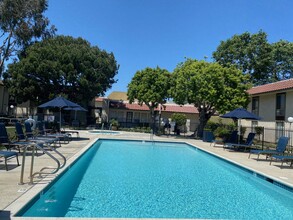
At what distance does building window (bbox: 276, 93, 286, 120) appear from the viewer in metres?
25.5

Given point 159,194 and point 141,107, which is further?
point 141,107

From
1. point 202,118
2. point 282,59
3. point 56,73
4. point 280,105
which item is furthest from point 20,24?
point 282,59

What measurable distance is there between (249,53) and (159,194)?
36.7 metres

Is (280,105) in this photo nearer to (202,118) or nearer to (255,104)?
(255,104)

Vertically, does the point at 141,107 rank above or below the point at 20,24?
below

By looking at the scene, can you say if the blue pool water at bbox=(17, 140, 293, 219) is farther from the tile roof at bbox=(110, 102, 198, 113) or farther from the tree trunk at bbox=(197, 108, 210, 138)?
the tile roof at bbox=(110, 102, 198, 113)

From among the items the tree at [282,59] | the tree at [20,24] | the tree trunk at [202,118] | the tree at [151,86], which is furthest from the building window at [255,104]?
the tree at [20,24]

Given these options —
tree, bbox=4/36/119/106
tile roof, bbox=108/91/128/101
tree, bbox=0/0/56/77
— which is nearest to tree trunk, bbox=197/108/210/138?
tree, bbox=4/36/119/106

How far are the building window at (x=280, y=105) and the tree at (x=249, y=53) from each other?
13724mm

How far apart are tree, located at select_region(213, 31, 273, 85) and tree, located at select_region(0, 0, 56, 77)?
24319 millimetres

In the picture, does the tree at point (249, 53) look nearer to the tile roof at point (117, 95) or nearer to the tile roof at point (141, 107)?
the tile roof at point (141, 107)

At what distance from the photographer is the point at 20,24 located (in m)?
34.3

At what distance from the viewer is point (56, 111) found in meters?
38.3

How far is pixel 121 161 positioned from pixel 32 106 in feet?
103
